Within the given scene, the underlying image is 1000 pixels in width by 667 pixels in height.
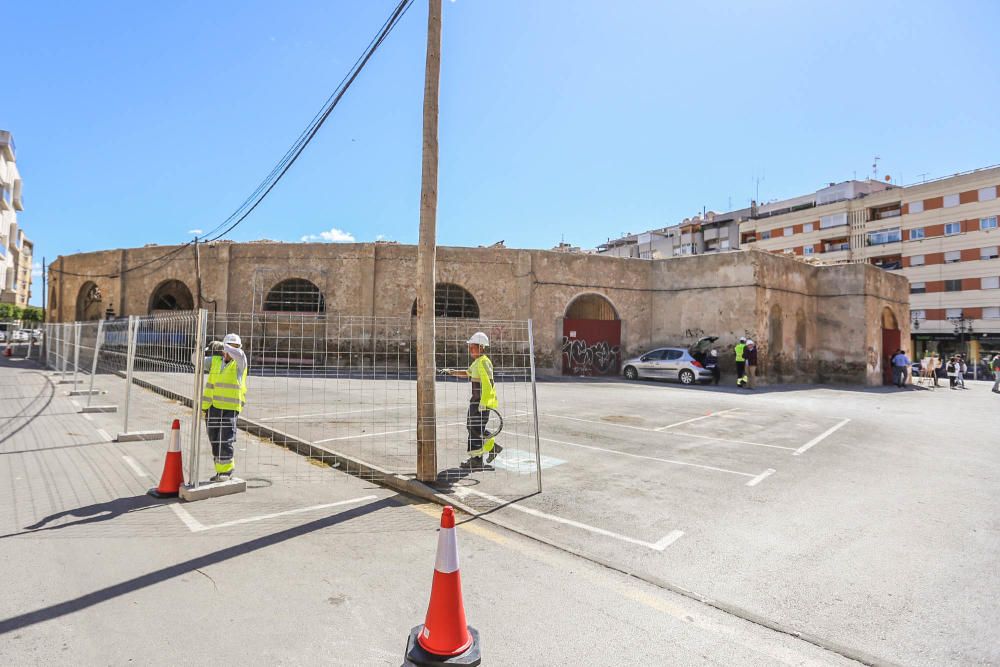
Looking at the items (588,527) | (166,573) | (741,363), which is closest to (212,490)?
(166,573)

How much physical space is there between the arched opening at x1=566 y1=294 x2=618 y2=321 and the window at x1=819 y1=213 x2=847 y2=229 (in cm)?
3813

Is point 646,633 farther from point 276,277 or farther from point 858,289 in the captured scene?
point 858,289

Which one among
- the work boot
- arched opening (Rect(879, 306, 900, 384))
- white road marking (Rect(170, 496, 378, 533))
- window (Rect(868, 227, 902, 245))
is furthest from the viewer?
window (Rect(868, 227, 902, 245))

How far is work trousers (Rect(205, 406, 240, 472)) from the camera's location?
Result: 229 inches

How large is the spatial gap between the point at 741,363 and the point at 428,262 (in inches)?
672

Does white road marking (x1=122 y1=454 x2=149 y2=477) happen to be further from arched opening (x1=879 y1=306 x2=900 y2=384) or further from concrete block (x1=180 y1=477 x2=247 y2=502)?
arched opening (x1=879 y1=306 x2=900 y2=384)

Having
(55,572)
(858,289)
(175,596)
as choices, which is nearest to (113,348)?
(55,572)

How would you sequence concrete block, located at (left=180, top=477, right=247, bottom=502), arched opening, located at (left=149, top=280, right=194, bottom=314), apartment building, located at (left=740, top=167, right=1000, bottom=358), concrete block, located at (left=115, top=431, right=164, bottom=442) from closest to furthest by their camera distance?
concrete block, located at (left=180, top=477, right=247, bottom=502), concrete block, located at (left=115, top=431, right=164, bottom=442), arched opening, located at (left=149, top=280, right=194, bottom=314), apartment building, located at (left=740, top=167, right=1000, bottom=358)

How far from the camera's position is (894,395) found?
19.5 meters

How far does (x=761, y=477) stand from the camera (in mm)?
6613

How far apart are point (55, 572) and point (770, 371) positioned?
75.9ft

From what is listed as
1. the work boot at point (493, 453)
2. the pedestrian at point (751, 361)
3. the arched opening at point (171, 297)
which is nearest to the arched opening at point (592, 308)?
the pedestrian at point (751, 361)

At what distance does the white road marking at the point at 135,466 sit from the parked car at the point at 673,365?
18.2m

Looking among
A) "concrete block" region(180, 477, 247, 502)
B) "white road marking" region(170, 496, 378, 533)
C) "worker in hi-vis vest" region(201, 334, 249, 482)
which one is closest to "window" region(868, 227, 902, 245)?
"white road marking" region(170, 496, 378, 533)
